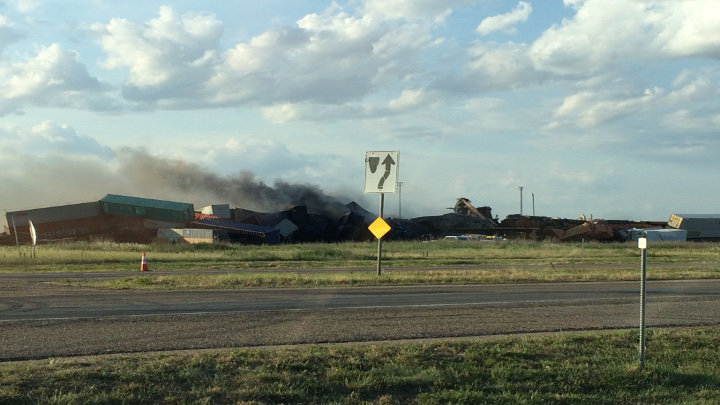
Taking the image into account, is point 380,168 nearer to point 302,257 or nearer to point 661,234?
point 302,257

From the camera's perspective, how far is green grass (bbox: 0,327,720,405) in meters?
6.34

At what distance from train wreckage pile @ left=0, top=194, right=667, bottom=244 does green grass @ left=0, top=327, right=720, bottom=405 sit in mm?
48674

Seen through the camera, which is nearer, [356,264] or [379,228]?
[379,228]

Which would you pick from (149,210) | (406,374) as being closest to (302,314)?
(406,374)

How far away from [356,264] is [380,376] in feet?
92.4

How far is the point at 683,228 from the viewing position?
6556cm

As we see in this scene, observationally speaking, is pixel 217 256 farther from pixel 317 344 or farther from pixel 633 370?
pixel 633 370

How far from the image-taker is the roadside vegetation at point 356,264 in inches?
802

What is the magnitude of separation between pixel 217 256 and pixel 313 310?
28216 millimetres

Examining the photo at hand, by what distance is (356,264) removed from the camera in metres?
35.2

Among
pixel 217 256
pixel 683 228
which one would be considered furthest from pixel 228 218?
pixel 683 228

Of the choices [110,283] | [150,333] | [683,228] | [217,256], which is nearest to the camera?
[150,333]

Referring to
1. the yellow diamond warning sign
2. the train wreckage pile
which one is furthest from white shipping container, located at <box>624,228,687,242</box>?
the yellow diamond warning sign

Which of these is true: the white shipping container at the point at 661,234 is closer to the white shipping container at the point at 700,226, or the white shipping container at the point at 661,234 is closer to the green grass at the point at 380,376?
the white shipping container at the point at 700,226
